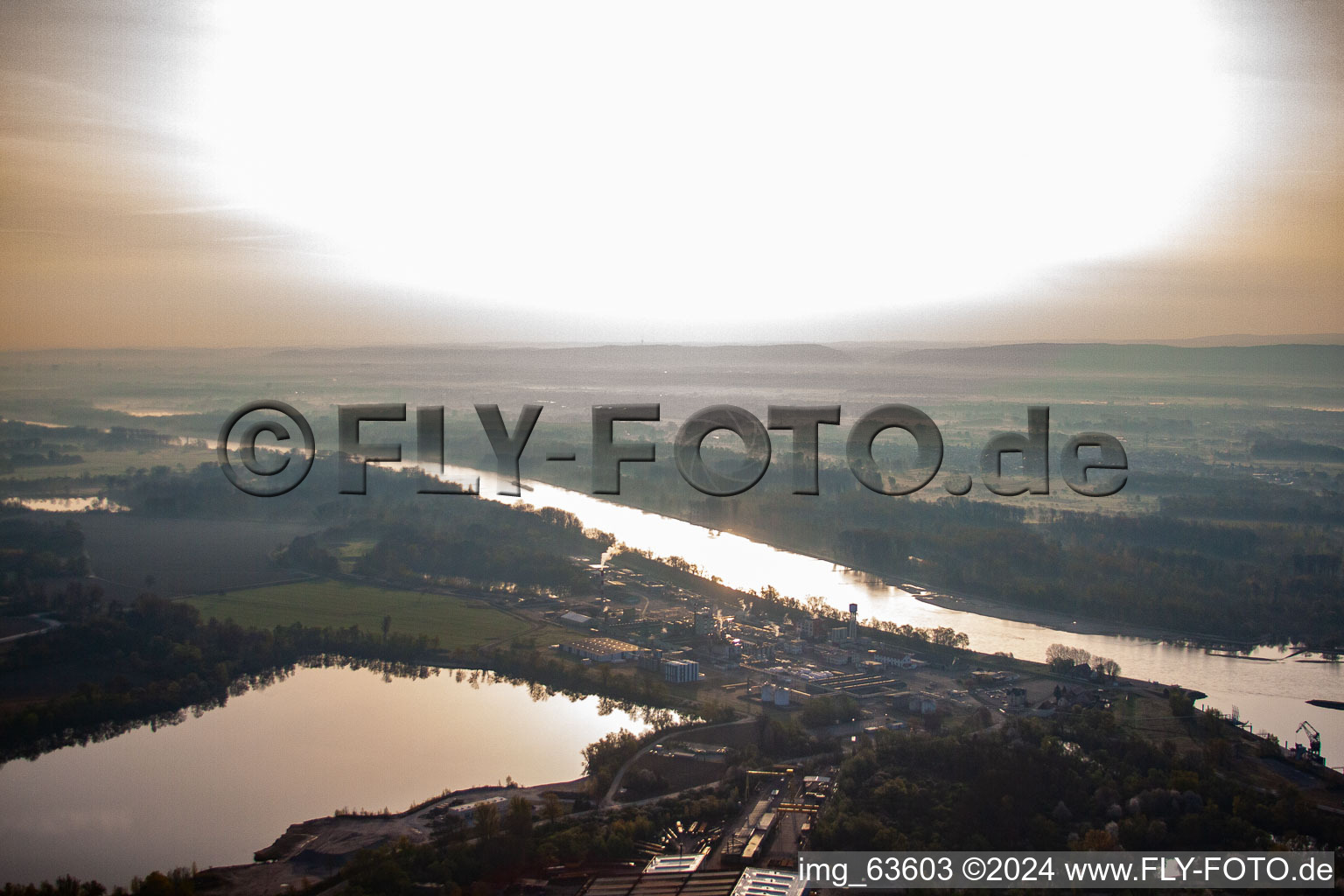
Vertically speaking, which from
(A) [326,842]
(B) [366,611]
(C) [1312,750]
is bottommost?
(A) [326,842]

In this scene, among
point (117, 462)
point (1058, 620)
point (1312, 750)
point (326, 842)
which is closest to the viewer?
point (326, 842)

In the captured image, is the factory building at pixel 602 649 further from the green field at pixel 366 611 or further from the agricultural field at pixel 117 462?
the agricultural field at pixel 117 462

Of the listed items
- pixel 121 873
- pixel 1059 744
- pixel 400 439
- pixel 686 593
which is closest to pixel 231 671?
pixel 121 873

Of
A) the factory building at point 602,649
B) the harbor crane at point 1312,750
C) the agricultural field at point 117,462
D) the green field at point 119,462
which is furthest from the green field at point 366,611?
the green field at point 119,462

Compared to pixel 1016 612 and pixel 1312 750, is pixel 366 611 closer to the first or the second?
pixel 1016 612

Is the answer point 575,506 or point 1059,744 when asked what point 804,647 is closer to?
point 1059,744

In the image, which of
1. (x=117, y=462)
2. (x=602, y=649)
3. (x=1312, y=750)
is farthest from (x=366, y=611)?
(x=117, y=462)

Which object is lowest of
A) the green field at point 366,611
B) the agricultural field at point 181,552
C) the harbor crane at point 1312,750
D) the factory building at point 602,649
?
the harbor crane at point 1312,750
